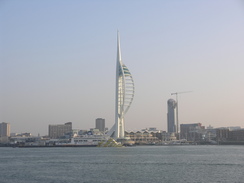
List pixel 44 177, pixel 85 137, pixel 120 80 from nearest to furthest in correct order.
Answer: pixel 44 177
pixel 120 80
pixel 85 137

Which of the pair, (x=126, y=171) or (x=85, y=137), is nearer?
(x=126, y=171)

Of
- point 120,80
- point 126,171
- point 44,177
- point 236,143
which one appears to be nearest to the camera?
point 44,177

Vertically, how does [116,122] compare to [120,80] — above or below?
below

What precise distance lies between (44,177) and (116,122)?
78138 mm

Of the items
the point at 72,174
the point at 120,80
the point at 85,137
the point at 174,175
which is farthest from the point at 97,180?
the point at 85,137

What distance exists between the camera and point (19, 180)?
29062 mm

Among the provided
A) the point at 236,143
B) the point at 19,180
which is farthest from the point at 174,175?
the point at 236,143

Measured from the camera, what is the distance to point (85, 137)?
123m

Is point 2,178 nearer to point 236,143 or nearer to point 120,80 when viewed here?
point 120,80

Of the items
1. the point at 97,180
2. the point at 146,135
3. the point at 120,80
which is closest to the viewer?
the point at 97,180

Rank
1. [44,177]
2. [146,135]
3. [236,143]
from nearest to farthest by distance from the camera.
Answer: [44,177] → [236,143] → [146,135]

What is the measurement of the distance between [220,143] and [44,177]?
13111 centimetres

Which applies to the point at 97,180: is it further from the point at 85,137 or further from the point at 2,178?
the point at 85,137

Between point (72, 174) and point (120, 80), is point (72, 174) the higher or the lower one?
the lower one
